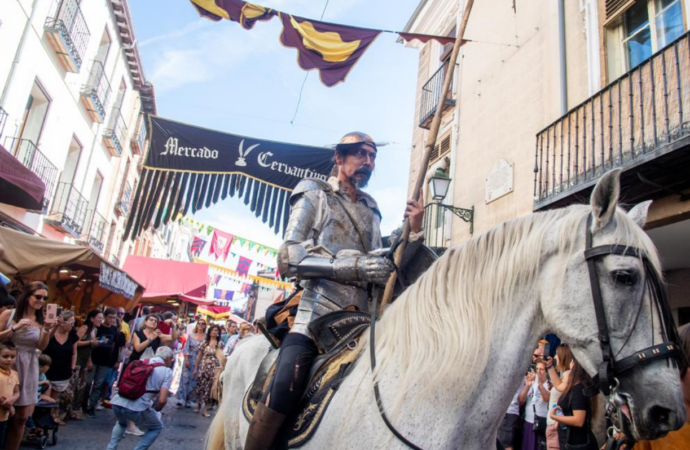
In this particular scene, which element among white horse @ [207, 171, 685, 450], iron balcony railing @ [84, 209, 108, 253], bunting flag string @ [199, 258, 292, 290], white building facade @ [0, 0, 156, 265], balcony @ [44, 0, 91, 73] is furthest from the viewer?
bunting flag string @ [199, 258, 292, 290]

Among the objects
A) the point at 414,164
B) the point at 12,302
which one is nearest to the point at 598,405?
the point at 12,302

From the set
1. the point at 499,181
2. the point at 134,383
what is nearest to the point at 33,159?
the point at 134,383

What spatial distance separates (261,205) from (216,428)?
1.80 metres

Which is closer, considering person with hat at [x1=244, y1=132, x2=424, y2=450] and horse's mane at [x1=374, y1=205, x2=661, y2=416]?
horse's mane at [x1=374, y1=205, x2=661, y2=416]

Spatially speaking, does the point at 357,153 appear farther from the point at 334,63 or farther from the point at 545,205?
the point at 545,205

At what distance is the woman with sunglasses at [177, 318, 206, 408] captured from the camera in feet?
32.9

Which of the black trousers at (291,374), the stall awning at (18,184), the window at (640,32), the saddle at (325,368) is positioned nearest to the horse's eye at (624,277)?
the saddle at (325,368)

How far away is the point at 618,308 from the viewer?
1.42m

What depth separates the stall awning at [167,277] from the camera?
52.5 feet

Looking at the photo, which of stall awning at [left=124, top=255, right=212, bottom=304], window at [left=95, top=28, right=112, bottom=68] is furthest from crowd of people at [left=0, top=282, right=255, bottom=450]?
window at [left=95, top=28, right=112, bottom=68]

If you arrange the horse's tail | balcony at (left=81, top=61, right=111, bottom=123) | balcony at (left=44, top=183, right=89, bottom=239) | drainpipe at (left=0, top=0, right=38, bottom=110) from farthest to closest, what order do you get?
balcony at (left=81, top=61, right=111, bottom=123), balcony at (left=44, top=183, right=89, bottom=239), drainpipe at (left=0, top=0, right=38, bottom=110), the horse's tail

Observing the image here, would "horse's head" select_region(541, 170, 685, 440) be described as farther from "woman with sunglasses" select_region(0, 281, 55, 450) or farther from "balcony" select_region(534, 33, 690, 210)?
"woman with sunglasses" select_region(0, 281, 55, 450)

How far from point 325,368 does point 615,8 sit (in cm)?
739

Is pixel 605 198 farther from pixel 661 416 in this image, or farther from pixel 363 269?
pixel 363 269
